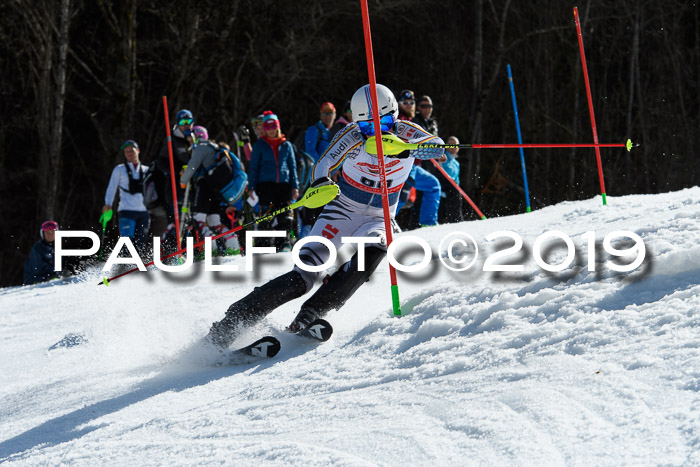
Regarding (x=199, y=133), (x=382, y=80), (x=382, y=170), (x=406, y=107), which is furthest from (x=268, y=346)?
(x=382, y=80)

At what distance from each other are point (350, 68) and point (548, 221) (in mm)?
13641

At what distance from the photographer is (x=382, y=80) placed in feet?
71.4

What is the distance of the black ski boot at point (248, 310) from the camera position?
501 cm

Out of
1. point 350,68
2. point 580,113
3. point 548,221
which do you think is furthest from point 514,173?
point 548,221

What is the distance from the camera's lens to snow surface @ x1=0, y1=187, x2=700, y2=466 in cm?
308

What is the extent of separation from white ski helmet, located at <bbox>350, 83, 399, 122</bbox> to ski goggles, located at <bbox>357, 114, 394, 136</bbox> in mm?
23

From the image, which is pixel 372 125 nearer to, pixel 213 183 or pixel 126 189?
pixel 213 183

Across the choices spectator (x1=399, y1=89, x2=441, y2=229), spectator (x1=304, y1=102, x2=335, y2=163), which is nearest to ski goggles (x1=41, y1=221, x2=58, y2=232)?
spectator (x1=304, y1=102, x2=335, y2=163)

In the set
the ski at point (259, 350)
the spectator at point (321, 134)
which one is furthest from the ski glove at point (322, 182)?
the spectator at point (321, 134)

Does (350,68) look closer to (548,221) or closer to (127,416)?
(548,221)

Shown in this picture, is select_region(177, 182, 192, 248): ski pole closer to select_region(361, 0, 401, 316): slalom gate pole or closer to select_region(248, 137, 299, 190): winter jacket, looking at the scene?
select_region(248, 137, 299, 190): winter jacket

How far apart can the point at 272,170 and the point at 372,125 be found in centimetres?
453

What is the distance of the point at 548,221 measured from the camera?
27.3 ft

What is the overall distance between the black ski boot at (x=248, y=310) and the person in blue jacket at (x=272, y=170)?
4.80 metres
